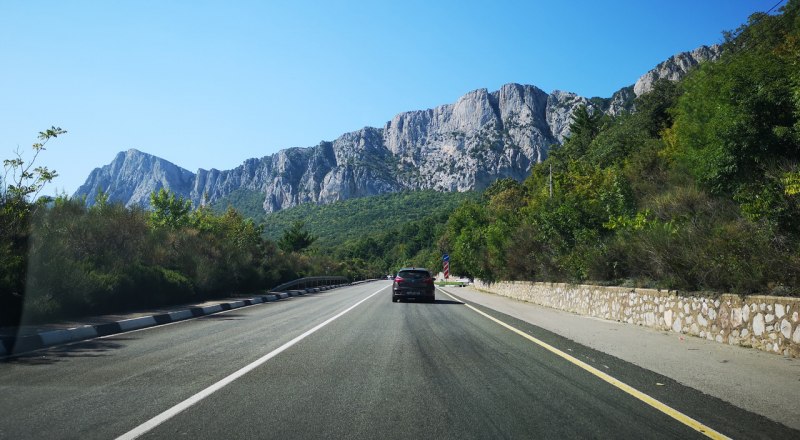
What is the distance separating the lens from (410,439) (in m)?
4.18

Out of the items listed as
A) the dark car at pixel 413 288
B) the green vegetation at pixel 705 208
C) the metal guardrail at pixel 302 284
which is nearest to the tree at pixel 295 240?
the metal guardrail at pixel 302 284

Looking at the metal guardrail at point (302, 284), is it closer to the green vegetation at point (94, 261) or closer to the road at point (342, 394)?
the green vegetation at point (94, 261)

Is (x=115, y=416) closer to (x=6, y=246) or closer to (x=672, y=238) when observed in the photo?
(x=6, y=246)

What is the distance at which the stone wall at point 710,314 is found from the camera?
8148 millimetres

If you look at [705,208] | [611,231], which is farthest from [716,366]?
[611,231]

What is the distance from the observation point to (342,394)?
5695 mm

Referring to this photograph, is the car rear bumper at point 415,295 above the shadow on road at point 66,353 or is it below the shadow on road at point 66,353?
below

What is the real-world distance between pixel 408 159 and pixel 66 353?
558 feet

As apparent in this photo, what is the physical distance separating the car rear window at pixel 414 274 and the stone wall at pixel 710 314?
7956 mm

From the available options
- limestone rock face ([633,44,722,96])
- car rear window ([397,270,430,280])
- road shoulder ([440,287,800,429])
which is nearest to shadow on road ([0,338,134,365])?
road shoulder ([440,287,800,429])

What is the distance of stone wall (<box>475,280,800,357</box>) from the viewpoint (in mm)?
8148

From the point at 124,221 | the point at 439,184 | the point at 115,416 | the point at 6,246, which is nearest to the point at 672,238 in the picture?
the point at 115,416

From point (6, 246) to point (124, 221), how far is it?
895cm

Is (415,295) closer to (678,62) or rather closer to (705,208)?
(705,208)
